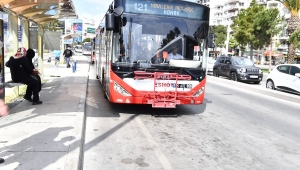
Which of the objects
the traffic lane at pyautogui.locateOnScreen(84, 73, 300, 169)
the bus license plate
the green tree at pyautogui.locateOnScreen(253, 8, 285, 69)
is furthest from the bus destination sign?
the green tree at pyautogui.locateOnScreen(253, 8, 285, 69)

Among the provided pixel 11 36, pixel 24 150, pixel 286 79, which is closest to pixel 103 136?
pixel 24 150

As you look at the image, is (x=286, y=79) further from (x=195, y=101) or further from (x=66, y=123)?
(x=66, y=123)

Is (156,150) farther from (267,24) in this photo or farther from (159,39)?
(267,24)

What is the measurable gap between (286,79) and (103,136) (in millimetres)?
11832

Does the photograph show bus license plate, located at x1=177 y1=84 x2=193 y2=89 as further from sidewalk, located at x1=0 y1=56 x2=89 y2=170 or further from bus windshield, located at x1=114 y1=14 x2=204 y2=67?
sidewalk, located at x1=0 y1=56 x2=89 y2=170

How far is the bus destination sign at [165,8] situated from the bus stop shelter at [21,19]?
2.23 m

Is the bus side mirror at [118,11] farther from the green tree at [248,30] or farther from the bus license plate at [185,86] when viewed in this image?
the green tree at [248,30]

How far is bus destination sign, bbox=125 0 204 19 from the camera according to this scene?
7562mm

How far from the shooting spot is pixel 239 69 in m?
20.1

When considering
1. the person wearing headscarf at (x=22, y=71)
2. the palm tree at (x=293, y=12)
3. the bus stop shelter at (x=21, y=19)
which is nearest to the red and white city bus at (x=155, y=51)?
the bus stop shelter at (x=21, y=19)

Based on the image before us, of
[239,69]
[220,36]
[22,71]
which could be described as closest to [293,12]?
[239,69]

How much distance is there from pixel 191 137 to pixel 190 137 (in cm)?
2

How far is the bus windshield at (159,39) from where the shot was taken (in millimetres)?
7512

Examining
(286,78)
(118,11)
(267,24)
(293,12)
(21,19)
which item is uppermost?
(267,24)
